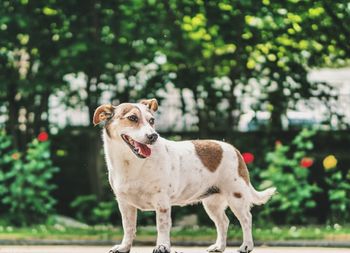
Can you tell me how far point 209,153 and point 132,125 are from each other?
1025mm

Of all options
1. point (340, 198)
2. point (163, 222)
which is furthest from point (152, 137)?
point (340, 198)

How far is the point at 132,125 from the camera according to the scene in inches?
229

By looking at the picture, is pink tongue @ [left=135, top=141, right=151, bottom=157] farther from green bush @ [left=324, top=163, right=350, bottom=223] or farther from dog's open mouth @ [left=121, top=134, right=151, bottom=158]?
green bush @ [left=324, top=163, right=350, bottom=223]

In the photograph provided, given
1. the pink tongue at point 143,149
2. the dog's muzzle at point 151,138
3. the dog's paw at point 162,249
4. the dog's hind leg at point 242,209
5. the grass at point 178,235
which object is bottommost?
the grass at point 178,235

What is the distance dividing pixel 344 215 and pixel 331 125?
7.24 feet

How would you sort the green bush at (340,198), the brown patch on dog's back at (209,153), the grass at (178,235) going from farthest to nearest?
the green bush at (340,198) < the grass at (178,235) < the brown patch on dog's back at (209,153)

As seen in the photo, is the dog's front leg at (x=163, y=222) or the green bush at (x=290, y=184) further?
the green bush at (x=290, y=184)

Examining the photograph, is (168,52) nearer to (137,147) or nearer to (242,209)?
(242,209)

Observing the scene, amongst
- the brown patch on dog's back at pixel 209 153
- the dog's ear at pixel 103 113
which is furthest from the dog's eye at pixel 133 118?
the brown patch on dog's back at pixel 209 153

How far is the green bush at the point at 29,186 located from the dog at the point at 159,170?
21.2ft

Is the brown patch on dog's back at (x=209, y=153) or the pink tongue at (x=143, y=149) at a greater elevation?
the pink tongue at (x=143, y=149)

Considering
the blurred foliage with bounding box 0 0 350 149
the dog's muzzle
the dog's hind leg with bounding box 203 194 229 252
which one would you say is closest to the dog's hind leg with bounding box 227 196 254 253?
the dog's hind leg with bounding box 203 194 229 252

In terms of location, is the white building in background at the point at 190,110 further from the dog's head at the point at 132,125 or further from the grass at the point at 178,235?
the dog's head at the point at 132,125

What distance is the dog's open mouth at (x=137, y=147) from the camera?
5770mm
